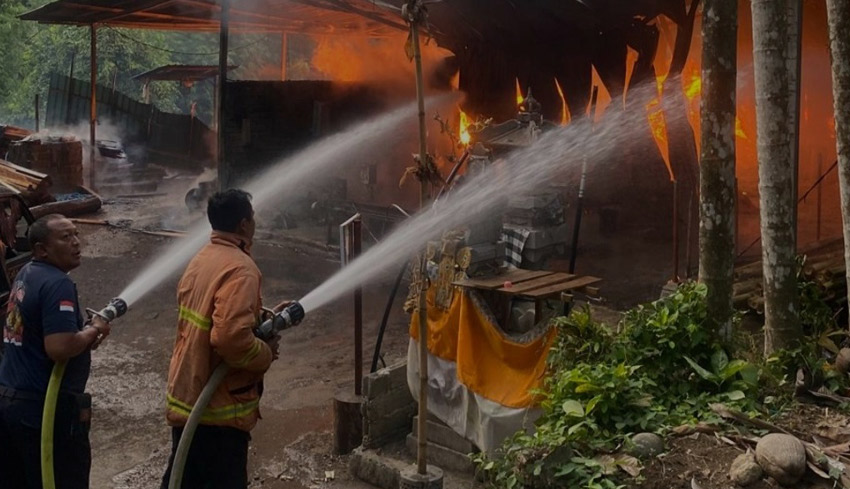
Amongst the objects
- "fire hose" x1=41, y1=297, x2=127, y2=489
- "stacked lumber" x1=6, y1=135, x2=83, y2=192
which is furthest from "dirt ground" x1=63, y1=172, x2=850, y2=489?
Result: "stacked lumber" x1=6, y1=135, x2=83, y2=192

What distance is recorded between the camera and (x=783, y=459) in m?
4.43

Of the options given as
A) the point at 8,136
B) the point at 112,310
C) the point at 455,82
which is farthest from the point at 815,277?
the point at 8,136

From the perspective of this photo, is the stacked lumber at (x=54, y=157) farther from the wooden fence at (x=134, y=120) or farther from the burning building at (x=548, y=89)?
the wooden fence at (x=134, y=120)

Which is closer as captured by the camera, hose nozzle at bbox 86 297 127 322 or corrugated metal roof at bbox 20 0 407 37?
hose nozzle at bbox 86 297 127 322

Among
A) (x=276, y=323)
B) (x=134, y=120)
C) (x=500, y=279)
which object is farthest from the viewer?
(x=134, y=120)

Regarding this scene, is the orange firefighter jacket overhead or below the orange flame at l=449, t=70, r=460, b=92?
below

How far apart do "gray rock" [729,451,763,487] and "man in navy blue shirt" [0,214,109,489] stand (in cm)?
385

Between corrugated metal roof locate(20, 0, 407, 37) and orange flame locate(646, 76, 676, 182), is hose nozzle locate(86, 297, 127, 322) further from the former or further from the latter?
orange flame locate(646, 76, 676, 182)

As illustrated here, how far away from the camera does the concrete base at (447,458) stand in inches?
279

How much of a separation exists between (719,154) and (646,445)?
2.37 meters

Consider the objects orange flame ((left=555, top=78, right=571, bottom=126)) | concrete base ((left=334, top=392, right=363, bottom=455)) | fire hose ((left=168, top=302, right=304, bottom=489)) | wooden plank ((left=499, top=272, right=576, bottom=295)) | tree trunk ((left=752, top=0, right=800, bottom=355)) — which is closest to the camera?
fire hose ((left=168, top=302, right=304, bottom=489))

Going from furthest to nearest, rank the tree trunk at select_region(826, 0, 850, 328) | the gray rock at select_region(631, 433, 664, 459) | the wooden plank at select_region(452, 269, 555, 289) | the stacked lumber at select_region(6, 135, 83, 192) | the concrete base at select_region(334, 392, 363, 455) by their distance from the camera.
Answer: the stacked lumber at select_region(6, 135, 83, 192) → the concrete base at select_region(334, 392, 363, 455) → the wooden plank at select_region(452, 269, 555, 289) → the tree trunk at select_region(826, 0, 850, 328) → the gray rock at select_region(631, 433, 664, 459)

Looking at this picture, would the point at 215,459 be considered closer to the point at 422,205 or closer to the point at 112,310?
the point at 112,310

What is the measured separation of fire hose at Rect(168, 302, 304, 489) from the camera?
456 cm
